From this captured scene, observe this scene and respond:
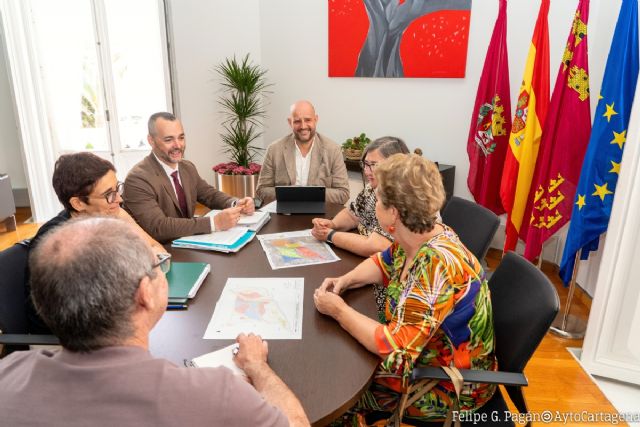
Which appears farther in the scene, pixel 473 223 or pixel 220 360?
pixel 473 223

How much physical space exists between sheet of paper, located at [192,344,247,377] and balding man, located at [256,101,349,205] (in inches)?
74.2

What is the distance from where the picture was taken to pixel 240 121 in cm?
498

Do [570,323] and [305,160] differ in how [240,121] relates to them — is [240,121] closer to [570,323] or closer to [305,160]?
[305,160]

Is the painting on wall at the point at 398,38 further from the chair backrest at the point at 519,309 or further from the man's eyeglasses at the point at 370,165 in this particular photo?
the chair backrest at the point at 519,309

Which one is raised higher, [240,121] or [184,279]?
[240,121]

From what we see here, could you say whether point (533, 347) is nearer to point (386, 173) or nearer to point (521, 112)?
point (386, 173)

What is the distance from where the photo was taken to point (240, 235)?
6.56ft

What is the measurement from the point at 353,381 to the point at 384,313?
1.63 ft

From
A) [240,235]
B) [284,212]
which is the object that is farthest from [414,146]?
[240,235]

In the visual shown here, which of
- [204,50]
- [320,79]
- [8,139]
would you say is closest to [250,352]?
[320,79]

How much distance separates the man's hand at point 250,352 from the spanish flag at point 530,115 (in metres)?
2.35

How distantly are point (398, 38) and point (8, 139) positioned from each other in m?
4.31

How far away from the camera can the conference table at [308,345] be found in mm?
1024

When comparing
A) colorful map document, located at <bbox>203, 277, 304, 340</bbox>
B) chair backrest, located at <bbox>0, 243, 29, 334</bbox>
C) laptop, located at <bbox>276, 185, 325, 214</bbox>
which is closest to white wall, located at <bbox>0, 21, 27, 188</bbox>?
laptop, located at <bbox>276, 185, 325, 214</bbox>
